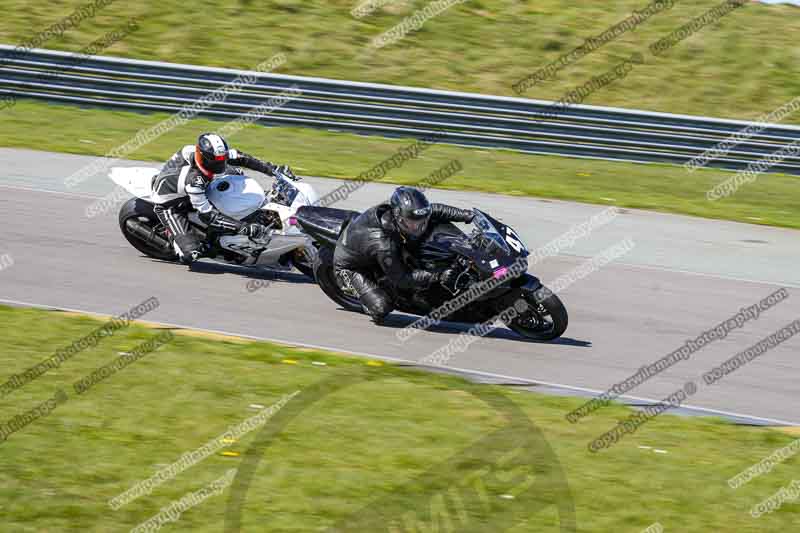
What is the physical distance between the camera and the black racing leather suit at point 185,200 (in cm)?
1303

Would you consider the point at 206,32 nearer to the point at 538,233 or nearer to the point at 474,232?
the point at 538,233

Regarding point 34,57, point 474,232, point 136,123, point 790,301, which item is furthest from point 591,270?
point 34,57

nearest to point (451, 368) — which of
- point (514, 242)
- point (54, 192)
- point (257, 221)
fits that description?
point (514, 242)

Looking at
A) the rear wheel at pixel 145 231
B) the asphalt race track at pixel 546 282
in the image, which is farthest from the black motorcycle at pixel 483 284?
the rear wheel at pixel 145 231

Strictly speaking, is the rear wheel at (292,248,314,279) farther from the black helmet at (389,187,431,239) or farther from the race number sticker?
the race number sticker

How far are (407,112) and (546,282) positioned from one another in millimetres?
7634

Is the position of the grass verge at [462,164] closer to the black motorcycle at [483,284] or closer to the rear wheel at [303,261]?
the rear wheel at [303,261]

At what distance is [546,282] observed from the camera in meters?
13.8

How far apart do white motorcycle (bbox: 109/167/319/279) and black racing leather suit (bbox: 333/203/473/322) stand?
1086 millimetres

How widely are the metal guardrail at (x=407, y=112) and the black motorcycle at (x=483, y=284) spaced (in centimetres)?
937

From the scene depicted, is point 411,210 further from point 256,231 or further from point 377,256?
point 256,231

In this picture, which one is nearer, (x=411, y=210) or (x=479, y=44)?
(x=411, y=210)

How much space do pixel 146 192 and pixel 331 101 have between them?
25.2 ft

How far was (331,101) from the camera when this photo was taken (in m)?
20.8
